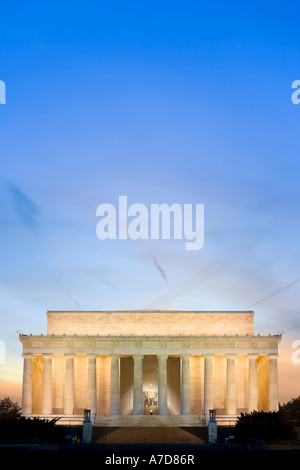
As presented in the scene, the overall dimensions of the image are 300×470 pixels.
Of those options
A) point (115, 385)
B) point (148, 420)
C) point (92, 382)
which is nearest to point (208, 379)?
point (148, 420)

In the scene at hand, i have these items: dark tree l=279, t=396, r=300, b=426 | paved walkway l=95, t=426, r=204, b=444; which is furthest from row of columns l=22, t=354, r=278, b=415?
dark tree l=279, t=396, r=300, b=426

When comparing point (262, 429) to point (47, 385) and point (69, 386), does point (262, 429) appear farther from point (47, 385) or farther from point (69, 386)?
point (47, 385)

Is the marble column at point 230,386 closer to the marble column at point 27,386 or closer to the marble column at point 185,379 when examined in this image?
the marble column at point 185,379

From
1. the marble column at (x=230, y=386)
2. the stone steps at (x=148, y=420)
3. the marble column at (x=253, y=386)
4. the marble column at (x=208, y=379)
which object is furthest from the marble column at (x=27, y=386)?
the marble column at (x=253, y=386)

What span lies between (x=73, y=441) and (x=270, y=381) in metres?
33.8

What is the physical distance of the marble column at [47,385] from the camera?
108688 mm

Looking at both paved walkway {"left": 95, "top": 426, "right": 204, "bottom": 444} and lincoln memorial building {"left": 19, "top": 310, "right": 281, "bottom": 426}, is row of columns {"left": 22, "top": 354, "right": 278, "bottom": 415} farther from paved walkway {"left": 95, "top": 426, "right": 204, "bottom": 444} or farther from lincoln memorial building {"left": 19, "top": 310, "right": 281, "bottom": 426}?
paved walkway {"left": 95, "top": 426, "right": 204, "bottom": 444}

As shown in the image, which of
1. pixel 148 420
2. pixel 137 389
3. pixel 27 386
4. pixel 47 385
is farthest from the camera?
pixel 47 385

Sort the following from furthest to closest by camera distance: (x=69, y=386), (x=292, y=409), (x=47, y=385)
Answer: (x=292, y=409), (x=47, y=385), (x=69, y=386)

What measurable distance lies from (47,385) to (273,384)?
30199 millimetres

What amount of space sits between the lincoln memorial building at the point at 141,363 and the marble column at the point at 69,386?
13 centimetres

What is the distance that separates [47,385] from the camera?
358 ft

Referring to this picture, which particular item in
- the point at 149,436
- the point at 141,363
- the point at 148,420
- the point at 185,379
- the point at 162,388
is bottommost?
the point at 149,436
